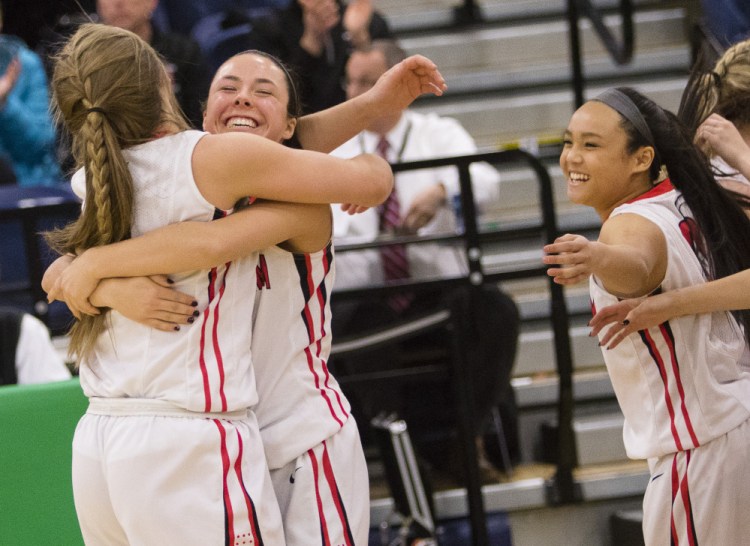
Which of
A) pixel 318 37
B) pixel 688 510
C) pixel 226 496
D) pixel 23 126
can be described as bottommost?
pixel 688 510

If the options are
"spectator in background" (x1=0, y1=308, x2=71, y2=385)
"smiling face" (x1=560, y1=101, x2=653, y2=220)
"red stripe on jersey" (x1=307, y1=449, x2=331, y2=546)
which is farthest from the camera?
"spectator in background" (x1=0, y1=308, x2=71, y2=385)

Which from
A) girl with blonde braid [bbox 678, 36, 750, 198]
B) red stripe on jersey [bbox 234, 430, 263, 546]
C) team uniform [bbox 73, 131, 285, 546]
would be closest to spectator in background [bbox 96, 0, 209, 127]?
girl with blonde braid [bbox 678, 36, 750, 198]

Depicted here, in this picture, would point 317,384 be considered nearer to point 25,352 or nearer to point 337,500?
point 337,500

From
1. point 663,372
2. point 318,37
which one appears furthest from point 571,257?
point 318,37

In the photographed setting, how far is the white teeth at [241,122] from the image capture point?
2.55 metres

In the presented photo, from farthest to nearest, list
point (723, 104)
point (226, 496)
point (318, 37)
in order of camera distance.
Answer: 1. point (318, 37)
2. point (723, 104)
3. point (226, 496)

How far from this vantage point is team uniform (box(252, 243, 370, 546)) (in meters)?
2.41

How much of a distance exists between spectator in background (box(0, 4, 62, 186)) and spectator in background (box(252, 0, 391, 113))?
1.16 meters

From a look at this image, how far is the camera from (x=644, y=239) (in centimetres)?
251

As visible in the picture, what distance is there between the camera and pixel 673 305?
100 inches

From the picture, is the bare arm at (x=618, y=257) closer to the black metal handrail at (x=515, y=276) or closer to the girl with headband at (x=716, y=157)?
the girl with headband at (x=716, y=157)

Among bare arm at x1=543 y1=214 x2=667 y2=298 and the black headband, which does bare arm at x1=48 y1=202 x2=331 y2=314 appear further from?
the black headband

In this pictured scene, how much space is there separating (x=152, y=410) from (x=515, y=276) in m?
2.41

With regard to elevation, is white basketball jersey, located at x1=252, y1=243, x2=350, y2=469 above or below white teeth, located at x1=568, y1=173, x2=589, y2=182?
below
